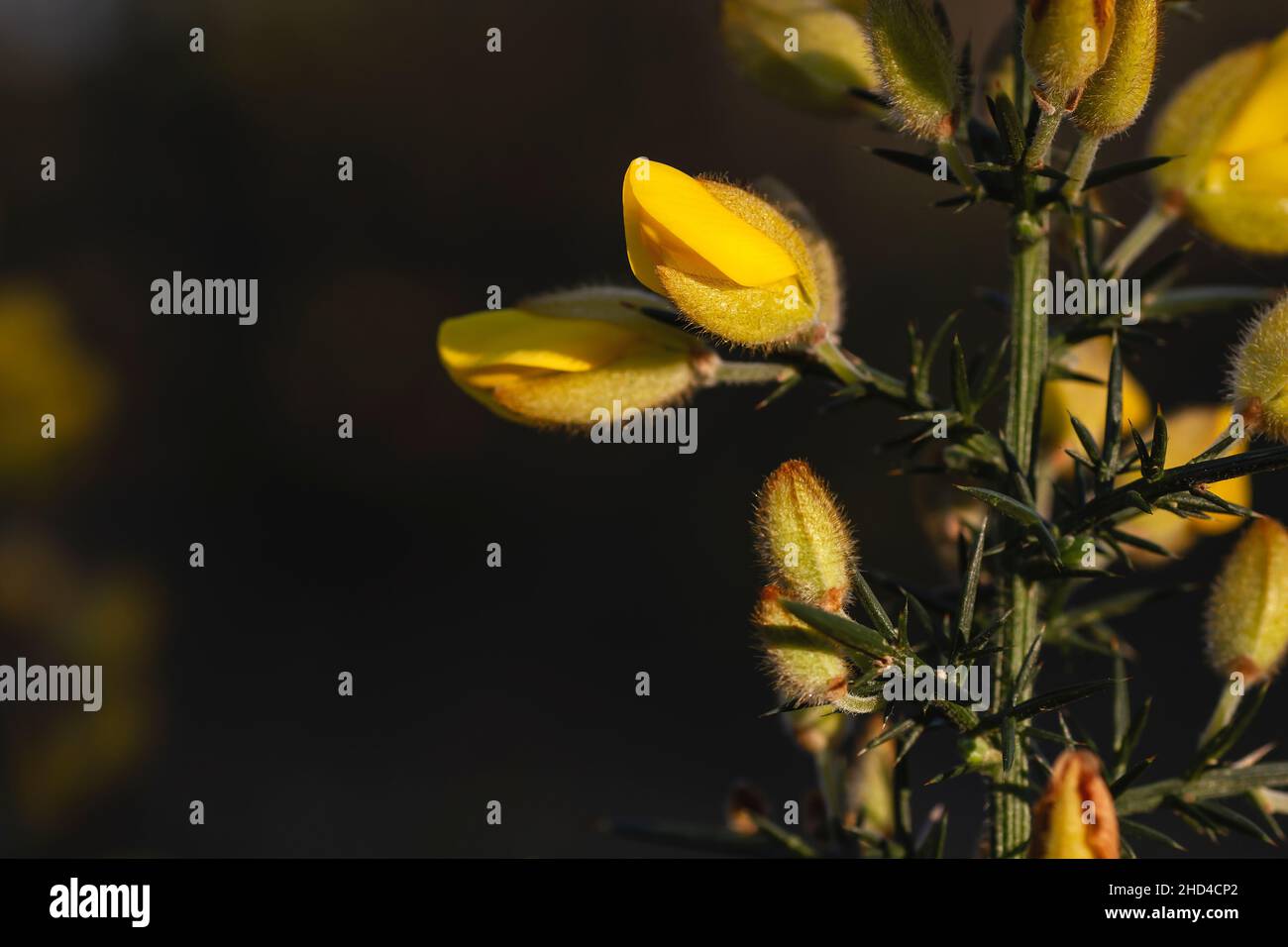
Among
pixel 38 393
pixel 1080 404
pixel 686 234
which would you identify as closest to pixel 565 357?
pixel 686 234

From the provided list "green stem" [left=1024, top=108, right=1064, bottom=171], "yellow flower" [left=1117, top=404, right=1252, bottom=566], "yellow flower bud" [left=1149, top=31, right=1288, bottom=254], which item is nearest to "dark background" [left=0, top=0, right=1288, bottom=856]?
"yellow flower" [left=1117, top=404, right=1252, bottom=566]

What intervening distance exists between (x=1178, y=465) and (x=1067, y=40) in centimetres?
33

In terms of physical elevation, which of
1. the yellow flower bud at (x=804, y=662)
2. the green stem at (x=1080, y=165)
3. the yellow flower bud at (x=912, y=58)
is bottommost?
the yellow flower bud at (x=804, y=662)

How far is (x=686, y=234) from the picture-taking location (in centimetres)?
62

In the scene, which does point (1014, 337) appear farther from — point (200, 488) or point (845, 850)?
point (200, 488)

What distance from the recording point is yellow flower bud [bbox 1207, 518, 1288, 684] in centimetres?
73

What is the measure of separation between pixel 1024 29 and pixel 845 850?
0.53 m

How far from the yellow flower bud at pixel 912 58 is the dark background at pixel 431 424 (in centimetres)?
251

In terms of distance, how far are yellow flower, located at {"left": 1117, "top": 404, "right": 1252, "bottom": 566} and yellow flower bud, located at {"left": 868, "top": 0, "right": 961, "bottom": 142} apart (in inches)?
11.7

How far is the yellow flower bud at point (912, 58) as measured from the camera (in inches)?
25.0

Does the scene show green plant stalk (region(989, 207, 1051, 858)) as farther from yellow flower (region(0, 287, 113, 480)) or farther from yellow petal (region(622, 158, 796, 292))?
yellow flower (region(0, 287, 113, 480))

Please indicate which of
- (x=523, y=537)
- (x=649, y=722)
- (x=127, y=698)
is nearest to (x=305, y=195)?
(x=523, y=537)

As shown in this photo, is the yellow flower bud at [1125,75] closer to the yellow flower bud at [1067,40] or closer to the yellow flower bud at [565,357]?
the yellow flower bud at [1067,40]

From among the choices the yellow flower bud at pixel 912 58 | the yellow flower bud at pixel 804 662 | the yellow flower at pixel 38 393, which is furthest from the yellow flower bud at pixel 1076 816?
the yellow flower at pixel 38 393
